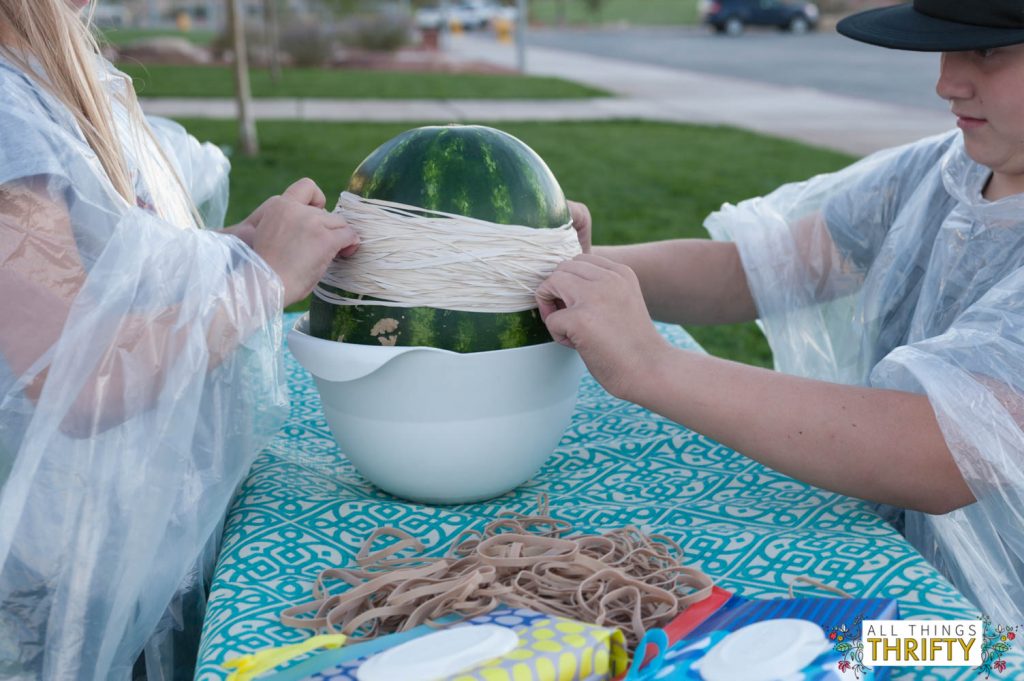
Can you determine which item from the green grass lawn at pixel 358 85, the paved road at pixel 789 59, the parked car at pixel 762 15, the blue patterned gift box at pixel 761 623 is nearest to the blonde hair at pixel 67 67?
the blue patterned gift box at pixel 761 623

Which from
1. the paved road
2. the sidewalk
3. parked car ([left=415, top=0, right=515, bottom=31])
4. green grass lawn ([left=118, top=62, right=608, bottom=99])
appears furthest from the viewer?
parked car ([left=415, top=0, right=515, bottom=31])

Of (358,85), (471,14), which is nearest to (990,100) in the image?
(358,85)

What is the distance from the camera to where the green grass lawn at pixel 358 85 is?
13.7 meters

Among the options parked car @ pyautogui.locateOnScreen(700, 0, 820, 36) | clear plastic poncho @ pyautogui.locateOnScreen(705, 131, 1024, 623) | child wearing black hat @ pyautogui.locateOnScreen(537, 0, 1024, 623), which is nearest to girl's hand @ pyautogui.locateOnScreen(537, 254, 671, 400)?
child wearing black hat @ pyautogui.locateOnScreen(537, 0, 1024, 623)

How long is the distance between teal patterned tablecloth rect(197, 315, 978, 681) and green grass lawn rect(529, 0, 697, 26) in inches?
1550

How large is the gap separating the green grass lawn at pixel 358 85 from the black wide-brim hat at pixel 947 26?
11.9m

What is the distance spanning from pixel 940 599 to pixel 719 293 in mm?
943

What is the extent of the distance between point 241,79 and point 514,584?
7.39 m

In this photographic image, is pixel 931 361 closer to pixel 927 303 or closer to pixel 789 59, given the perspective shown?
pixel 927 303

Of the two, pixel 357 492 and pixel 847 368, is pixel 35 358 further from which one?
pixel 847 368

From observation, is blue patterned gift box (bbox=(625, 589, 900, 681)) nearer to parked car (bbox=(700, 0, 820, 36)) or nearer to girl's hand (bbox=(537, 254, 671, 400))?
girl's hand (bbox=(537, 254, 671, 400))

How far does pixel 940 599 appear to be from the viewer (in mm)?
1240

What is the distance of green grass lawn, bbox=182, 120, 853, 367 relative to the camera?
6.26m

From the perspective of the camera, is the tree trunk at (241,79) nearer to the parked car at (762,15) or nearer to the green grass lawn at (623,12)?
the parked car at (762,15)
